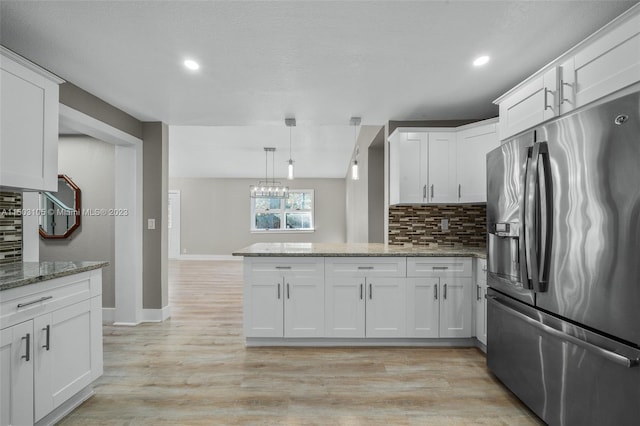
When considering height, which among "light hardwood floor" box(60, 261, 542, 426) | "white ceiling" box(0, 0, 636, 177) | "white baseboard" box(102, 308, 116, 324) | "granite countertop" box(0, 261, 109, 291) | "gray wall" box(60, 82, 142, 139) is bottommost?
"light hardwood floor" box(60, 261, 542, 426)

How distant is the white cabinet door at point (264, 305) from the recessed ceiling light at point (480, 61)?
7.59 ft

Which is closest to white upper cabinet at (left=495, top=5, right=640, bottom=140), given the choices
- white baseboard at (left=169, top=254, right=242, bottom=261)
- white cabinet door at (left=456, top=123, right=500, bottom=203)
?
white cabinet door at (left=456, top=123, right=500, bottom=203)

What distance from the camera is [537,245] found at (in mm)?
1732

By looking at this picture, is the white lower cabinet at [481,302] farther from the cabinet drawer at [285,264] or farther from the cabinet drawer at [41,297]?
the cabinet drawer at [41,297]

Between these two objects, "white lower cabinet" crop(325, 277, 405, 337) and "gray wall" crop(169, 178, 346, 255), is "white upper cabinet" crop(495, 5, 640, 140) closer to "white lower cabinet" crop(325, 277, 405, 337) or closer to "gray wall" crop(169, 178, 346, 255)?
"white lower cabinet" crop(325, 277, 405, 337)

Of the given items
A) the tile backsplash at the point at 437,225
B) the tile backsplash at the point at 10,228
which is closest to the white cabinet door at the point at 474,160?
the tile backsplash at the point at 437,225

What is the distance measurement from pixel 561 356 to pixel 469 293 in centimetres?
126

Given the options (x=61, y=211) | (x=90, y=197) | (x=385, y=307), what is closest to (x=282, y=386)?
(x=385, y=307)

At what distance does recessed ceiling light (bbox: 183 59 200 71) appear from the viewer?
2.25m

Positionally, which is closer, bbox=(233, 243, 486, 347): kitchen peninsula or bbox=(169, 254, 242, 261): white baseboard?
bbox=(233, 243, 486, 347): kitchen peninsula

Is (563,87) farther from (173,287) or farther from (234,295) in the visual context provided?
(173,287)

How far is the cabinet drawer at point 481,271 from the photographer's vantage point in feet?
8.82

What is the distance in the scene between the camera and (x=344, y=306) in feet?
9.43

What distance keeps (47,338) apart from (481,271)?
10.1ft
